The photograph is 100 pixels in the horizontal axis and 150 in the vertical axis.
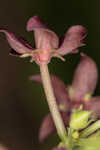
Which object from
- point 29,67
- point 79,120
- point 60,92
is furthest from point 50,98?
point 29,67

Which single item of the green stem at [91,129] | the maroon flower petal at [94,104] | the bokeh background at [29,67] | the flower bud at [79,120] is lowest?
the bokeh background at [29,67]

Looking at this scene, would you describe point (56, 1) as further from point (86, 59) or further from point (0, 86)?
point (86, 59)

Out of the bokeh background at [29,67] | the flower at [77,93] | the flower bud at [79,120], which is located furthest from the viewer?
the bokeh background at [29,67]

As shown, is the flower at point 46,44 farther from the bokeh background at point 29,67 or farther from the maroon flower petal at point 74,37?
the bokeh background at point 29,67

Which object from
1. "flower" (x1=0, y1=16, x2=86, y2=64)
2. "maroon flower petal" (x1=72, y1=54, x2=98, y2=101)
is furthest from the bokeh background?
"flower" (x1=0, y1=16, x2=86, y2=64)

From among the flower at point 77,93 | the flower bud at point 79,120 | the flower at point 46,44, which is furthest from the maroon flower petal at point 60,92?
the flower bud at point 79,120

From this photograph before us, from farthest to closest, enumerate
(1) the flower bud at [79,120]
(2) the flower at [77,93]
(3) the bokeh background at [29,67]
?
1. (3) the bokeh background at [29,67]
2. (2) the flower at [77,93]
3. (1) the flower bud at [79,120]
